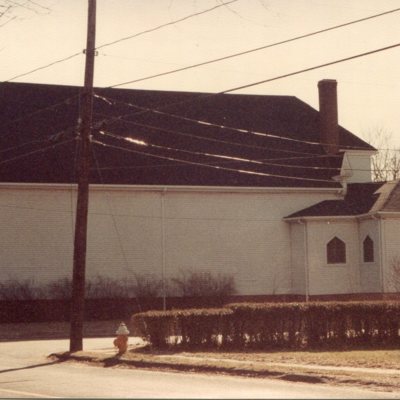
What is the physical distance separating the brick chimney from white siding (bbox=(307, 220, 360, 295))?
5.65 m

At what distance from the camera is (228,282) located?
39.8 metres

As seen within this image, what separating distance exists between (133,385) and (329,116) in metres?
30.2

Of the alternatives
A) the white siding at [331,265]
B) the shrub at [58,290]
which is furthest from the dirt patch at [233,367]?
the white siding at [331,265]

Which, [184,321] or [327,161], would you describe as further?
[327,161]

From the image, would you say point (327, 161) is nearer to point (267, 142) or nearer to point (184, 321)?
point (267, 142)

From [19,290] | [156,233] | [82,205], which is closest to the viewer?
[82,205]

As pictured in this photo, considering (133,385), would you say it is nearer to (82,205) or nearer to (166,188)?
(82,205)

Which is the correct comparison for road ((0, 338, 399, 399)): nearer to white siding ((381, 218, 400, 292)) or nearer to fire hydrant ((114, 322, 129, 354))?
fire hydrant ((114, 322, 129, 354))

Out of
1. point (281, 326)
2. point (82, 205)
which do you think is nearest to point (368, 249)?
point (281, 326)

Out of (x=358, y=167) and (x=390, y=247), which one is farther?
(x=358, y=167)

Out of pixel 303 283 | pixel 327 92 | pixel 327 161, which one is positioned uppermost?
pixel 327 92

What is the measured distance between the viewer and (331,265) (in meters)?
39.5

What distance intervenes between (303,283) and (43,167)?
1297cm

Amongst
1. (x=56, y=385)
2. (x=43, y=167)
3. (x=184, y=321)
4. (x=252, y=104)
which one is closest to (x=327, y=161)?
(x=252, y=104)
